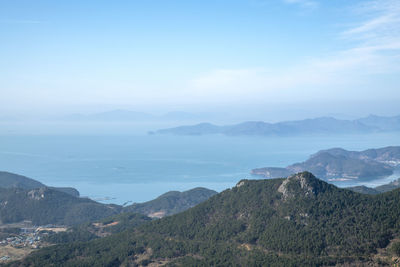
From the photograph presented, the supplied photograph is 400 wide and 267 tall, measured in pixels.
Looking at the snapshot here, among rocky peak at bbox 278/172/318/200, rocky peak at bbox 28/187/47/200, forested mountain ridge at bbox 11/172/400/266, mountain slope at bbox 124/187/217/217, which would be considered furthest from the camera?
mountain slope at bbox 124/187/217/217

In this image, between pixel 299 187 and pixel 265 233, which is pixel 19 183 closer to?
pixel 299 187

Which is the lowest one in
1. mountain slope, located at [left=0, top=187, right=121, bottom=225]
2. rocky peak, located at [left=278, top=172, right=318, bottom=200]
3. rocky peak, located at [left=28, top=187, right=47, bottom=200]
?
mountain slope, located at [left=0, top=187, right=121, bottom=225]

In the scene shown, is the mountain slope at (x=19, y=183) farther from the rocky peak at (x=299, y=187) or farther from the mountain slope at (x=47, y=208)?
the rocky peak at (x=299, y=187)

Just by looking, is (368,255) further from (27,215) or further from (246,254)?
(27,215)

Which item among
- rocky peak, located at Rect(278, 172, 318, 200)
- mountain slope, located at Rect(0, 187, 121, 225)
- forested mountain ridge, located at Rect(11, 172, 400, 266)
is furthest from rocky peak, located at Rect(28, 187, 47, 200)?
rocky peak, located at Rect(278, 172, 318, 200)

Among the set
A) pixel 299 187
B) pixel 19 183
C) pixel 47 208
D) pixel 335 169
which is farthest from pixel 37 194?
pixel 335 169

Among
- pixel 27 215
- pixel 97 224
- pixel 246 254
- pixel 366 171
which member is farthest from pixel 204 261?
pixel 366 171

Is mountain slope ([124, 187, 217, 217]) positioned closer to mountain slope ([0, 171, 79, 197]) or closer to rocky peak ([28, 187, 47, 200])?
rocky peak ([28, 187, 47, 200])

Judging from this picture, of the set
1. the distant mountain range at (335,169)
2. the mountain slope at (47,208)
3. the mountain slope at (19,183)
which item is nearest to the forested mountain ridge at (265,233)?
the mountain slope at (47,208)
